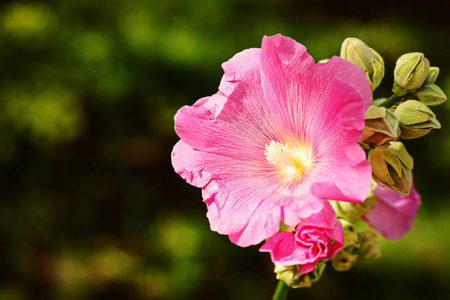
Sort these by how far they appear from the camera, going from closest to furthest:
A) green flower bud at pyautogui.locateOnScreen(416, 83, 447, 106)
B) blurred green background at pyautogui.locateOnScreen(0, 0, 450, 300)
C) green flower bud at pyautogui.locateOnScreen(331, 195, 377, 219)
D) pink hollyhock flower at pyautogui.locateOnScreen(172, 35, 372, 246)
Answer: pink hollyhock flower at pyautogui.locateOnScreen(172, 35, 372, 246), green flower bud at pyautogui.locateOnScreen(416, 83, 447, 106), green flower bud at pyautogui.locateOnScreen(331, 195, 377, 219), blurred green background at pyautogui.locateOnScreen(0, 0, 450, 300)

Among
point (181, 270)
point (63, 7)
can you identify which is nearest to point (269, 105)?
point (181, 270)

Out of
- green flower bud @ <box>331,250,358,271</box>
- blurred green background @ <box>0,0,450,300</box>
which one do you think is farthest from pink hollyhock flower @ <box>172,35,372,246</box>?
blurred green background @ <box>0,0,450,300</box>

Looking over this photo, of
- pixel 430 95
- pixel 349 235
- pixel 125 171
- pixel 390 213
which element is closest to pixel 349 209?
pixel 349 235

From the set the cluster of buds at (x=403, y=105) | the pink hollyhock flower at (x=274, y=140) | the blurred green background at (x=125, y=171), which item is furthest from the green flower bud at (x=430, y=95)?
the blurred green background at (x=125, y=171)

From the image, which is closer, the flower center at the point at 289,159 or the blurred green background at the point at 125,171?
the flower center at the point at 289,159

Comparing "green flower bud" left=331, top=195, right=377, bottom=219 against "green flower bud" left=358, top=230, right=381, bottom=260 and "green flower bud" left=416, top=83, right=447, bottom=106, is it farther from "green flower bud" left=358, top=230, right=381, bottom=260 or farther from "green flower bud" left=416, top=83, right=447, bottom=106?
"green flower bud" left=416, top=83, right=447, bottom=106

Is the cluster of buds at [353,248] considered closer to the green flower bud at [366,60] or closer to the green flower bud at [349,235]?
the green flower bud at [349,235]

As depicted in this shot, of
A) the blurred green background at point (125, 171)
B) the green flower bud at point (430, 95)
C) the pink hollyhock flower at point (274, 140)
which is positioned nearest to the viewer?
the pink hollyhock flower at point (274, 140)
